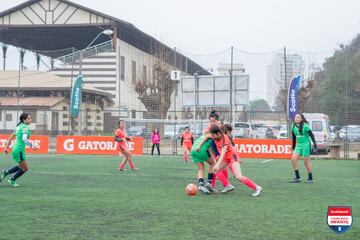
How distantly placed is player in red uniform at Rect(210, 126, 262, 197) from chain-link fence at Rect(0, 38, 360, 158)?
61.2 feet

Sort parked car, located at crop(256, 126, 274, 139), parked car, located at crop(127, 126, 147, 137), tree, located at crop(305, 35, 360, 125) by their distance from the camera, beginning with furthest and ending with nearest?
1. parked car, located at crop(256, 126, 274, 139)
2. parked car, located at crop(127, 126, 147, 137)
3. tree, located at crop(305, 35, 360, 125)

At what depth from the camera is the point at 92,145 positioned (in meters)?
32.4

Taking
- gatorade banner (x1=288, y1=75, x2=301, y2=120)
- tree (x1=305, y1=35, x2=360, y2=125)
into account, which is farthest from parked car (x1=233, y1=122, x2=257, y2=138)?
gatorade banner (x1=288, y1=75, x2=301, y2=120)

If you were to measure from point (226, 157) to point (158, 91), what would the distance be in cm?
3658

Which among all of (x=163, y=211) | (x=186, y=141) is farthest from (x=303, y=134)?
(x=186, y=141)

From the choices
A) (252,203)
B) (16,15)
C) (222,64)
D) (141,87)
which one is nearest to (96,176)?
(252,203)

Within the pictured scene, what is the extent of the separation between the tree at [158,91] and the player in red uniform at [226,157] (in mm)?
30415

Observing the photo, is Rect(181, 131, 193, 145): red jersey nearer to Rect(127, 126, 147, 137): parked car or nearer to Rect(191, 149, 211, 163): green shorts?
Rect(127, 126, 147, 137): parked car

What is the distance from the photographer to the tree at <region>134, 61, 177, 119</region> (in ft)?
143

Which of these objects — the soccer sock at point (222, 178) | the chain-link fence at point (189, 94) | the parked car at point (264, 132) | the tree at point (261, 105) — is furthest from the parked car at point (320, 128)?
the soccer sock at point (222, 178)

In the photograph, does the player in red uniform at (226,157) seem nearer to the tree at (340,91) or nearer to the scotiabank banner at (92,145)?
the scotiabank banner at (92,145)

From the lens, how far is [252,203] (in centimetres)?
1021

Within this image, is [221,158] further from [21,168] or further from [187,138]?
[187,138]

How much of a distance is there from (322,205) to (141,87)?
40.0 metres
